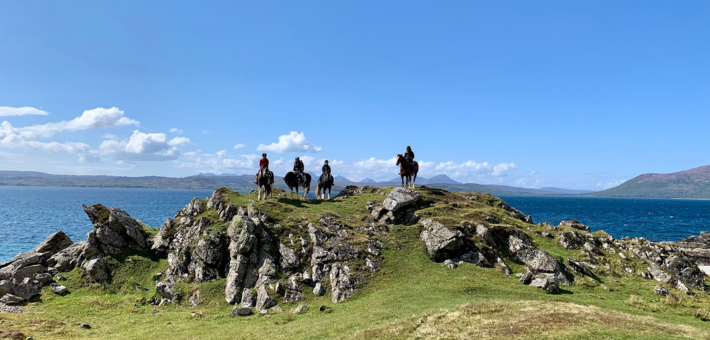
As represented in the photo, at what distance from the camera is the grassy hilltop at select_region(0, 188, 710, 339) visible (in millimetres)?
19125

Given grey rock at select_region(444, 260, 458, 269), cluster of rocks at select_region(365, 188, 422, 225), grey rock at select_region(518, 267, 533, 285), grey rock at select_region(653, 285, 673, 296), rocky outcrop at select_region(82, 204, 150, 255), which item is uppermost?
cluster of rocks at select_region(365, 188, 422, 225)

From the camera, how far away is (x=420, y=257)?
108 feet

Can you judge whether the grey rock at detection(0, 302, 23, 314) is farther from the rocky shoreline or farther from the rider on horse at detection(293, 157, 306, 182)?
the rider on horse at detection(293, 157, 306, 182)

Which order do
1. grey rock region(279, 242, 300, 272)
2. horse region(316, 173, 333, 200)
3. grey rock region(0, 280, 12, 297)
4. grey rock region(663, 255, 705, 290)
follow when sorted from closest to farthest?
grey rock region(0, 280, 12, 297), grey rock region(279, 242, 300, 272), grey rock region(663, 255, 705, 290), horse region(316, 173, 333, 200)

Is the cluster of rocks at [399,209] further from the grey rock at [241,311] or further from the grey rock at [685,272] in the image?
the grey rock at [685,272]

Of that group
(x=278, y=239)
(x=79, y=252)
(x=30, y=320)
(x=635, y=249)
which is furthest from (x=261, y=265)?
(x=635, y=249)

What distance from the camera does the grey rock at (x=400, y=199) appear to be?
40.0 m

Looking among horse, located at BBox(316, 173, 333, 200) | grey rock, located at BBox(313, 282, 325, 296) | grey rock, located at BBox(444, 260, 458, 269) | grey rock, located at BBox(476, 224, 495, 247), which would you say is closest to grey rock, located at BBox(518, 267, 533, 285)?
grey rock, located at BBox(476, 224, 495, 247)

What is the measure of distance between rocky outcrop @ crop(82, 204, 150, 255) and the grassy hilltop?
1358 mm

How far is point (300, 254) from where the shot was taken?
3272cm

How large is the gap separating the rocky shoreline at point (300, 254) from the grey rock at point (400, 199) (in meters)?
0.12

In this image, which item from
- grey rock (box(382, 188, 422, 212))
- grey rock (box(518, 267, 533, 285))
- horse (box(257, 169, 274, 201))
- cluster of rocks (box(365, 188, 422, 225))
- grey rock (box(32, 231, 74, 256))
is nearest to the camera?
grey rock (box(518, 267, 533, 285))

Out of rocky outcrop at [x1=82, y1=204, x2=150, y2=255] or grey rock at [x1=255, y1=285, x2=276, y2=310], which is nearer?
grey rock at [x1=255, y1=285, x2=276, y2=310]

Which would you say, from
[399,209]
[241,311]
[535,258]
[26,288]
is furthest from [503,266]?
[26,288]
